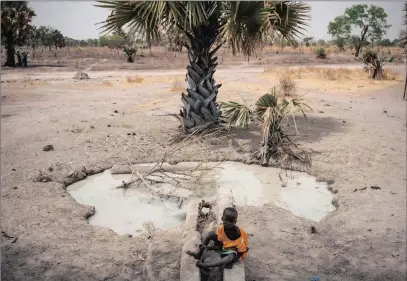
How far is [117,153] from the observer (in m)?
7.36

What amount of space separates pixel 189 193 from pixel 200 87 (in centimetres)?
298

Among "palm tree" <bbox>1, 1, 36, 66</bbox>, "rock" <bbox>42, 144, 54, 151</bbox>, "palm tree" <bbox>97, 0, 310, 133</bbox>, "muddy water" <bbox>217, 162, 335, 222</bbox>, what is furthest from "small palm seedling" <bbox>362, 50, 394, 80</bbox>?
"palm tree" <bbox>1, 1, 36, 66</bbox>

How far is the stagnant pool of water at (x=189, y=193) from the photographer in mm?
5215

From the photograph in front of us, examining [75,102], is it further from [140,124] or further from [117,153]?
[117,153]

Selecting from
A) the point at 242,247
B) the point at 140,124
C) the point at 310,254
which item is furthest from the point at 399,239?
the point at 140,124

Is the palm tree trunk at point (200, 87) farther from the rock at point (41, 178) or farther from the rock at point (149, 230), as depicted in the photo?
the rock at point (149, 230)

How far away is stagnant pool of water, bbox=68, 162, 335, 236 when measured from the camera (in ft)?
17.1

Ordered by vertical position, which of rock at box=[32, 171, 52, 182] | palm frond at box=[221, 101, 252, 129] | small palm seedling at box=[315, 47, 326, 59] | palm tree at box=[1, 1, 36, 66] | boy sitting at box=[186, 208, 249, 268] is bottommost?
rock at box=[32, 171, 52, 182]

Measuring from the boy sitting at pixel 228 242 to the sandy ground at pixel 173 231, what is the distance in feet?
0.84

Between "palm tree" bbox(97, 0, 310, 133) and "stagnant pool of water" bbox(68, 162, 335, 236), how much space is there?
1.77 metres

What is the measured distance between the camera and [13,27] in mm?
27219

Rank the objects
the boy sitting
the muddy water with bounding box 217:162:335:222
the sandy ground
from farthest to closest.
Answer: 1. the muddy water with bounding box 217:162:335:222
2. the sandy ground
3. the boy sitting

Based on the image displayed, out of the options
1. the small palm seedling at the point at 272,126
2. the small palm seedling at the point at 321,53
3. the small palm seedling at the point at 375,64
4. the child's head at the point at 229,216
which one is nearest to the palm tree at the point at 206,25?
the small palm seedling at the point at 272,126

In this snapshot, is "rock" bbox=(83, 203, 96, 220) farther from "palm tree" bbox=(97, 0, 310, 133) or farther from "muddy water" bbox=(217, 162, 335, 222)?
"palm tree" bbox=(97, 0, 310, 133)
